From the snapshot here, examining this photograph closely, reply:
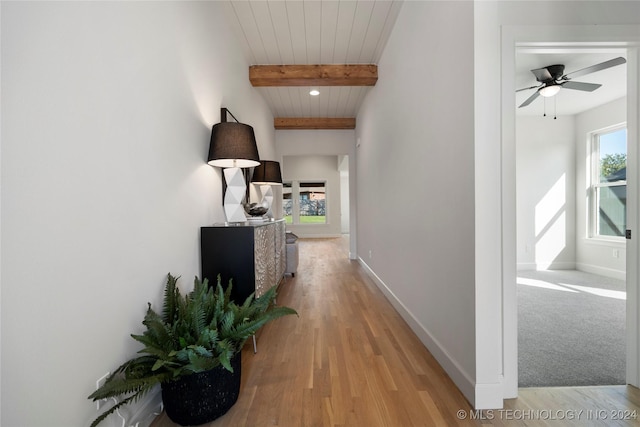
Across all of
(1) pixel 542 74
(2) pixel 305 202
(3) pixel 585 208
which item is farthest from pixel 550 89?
(2) pixel 305 202

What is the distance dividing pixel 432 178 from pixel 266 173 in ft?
7.72

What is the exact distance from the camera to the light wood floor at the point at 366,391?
4.45ft

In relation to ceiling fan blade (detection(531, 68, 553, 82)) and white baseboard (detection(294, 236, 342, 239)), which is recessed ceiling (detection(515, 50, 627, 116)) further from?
white baseboard (detection(294, 236, 342, 239))

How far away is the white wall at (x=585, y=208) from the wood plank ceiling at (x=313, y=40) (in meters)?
3.76

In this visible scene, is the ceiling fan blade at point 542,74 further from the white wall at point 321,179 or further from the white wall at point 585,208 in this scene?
the white wall at point 321,179

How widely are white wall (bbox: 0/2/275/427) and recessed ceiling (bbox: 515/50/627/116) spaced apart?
9.97 feet

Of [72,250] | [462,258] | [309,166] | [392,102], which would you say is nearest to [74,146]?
[72,250]

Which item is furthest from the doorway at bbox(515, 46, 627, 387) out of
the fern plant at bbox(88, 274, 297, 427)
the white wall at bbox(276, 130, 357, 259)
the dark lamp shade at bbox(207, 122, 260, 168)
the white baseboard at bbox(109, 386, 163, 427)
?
the white wall at bbox(276, 130, 357, 259)

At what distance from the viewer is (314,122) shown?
18.5 ft

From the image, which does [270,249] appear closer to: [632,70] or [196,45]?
[196,45]

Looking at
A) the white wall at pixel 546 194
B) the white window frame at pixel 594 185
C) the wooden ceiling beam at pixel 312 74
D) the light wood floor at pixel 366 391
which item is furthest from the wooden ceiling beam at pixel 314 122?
the light wood floor at pixel 366 391

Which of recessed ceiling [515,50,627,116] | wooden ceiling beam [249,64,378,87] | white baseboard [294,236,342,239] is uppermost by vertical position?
wooden ceiling beam [249,64,378,87]

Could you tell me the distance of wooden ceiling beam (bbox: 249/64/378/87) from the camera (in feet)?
11.7

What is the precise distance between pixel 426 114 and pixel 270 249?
1908 mm
